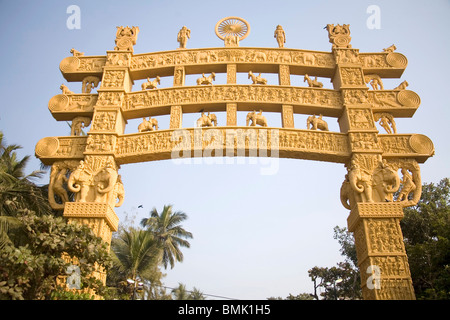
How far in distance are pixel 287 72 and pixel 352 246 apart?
32.5 ft

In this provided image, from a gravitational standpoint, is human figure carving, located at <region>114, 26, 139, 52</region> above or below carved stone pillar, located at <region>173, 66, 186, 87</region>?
above

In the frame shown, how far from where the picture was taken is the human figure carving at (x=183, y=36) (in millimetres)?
8586

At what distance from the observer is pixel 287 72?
8156 mm

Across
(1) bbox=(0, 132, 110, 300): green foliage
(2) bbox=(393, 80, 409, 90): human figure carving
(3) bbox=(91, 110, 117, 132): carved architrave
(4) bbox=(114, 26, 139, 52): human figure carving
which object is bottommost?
(1) bbox=(0, 132, 110, 300): green foliage

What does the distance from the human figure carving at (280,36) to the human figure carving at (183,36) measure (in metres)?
2.04

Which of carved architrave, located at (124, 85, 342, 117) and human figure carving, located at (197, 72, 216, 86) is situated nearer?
carved architrave, located at (124, 85, 342, 117)

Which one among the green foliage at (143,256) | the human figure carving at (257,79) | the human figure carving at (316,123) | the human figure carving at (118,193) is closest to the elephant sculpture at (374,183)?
the human figure carving at (316,123)

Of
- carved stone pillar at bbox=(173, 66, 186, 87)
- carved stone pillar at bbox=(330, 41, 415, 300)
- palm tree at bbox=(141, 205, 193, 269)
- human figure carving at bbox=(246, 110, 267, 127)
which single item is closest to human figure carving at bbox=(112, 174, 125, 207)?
carved stone pillar at bbox=(173, 66, 186, 87)

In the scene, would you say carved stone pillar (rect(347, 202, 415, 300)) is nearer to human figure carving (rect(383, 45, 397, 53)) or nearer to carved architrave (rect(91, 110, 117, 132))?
human figure carving (rect(383, 45, 397, 53))

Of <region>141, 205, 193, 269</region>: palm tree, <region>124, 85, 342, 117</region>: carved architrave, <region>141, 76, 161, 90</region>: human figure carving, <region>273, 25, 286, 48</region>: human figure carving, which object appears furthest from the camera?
<region>141, 205, 193, 269</region>: palm tree

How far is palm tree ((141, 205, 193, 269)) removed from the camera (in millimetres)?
18562

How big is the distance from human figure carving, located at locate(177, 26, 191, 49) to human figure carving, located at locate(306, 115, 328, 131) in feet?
11.0

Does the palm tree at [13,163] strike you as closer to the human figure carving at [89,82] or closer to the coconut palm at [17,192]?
the coconut palm at [17,192]
